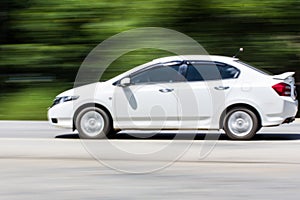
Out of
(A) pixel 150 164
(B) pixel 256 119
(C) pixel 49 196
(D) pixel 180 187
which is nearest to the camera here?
(C) pixel 49 196

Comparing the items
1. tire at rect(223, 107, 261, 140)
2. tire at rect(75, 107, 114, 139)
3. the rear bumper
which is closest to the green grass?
tire at rect(75, 107, 114, 139)

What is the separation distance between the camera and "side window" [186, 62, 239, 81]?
14172 millimetres

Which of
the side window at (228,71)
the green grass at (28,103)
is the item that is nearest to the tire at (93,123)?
the side window at (228,71)

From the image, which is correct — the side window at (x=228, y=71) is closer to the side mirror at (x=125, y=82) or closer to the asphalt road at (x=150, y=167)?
the asphalt road at (x=150, y=167)

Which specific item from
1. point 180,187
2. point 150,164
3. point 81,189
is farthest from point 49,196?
point 150,164

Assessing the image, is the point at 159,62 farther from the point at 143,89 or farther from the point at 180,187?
the point at 180,187

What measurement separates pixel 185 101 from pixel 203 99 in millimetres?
332

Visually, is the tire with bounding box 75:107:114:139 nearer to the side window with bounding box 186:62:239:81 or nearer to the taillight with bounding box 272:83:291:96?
the side window with bounding box 186:62:239:81

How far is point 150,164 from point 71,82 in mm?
10824

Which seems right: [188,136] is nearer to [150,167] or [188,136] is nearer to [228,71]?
[228,71]

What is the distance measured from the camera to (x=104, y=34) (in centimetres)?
2097

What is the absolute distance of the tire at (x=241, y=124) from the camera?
1388 cm

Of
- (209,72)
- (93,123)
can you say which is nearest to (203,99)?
(209,72)

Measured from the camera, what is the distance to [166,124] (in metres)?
14.0
